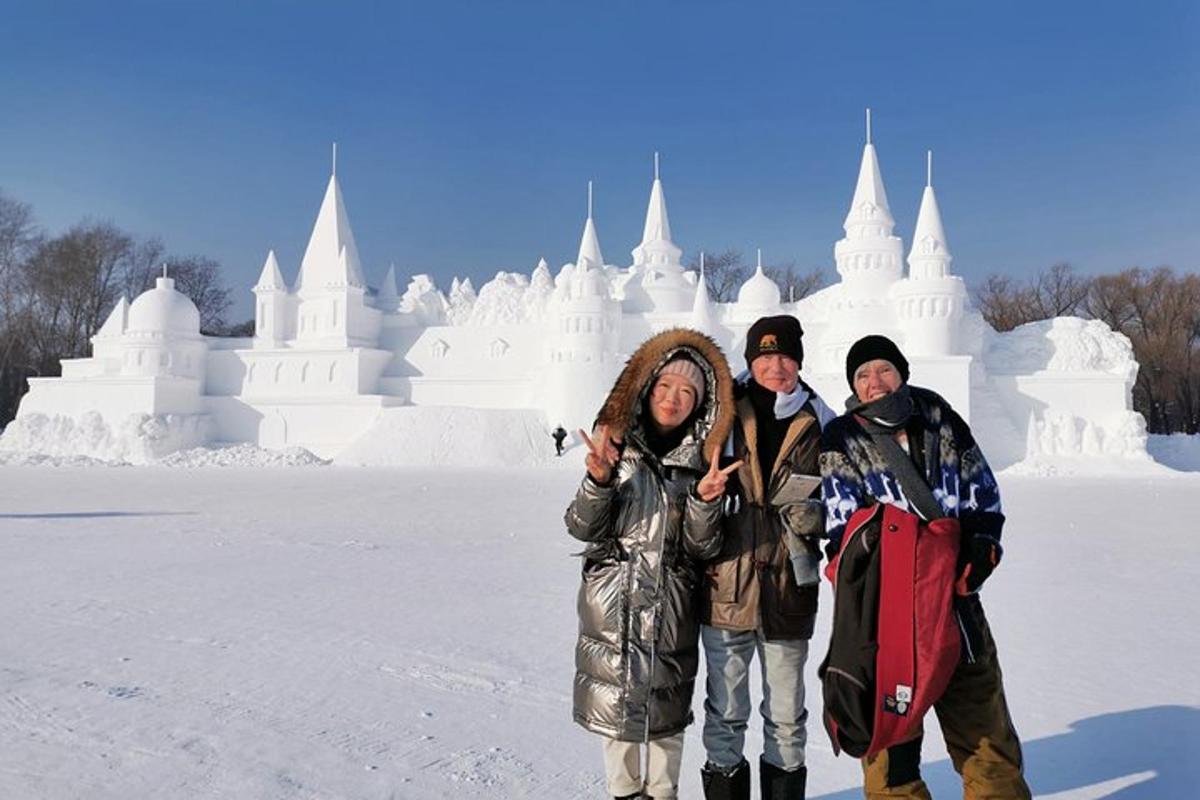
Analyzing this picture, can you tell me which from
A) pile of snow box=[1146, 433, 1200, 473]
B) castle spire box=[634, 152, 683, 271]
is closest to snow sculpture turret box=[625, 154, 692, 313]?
castle spire box=[634, 152, 683, 271]

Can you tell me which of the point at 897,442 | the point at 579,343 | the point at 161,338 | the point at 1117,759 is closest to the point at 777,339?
the point at 897,442

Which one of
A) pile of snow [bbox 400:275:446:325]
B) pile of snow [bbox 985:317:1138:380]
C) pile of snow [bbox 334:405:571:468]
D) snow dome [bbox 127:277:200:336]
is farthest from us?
pile of snow [bbox 400:275:446:325]

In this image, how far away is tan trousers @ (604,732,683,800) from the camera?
307cm

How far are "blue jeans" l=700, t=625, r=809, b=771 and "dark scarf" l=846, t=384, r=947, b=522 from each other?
27.8 inches

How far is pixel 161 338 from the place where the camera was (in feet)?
133

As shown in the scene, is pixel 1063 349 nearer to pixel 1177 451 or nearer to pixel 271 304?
pixel 1177 451

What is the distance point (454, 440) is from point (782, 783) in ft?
106

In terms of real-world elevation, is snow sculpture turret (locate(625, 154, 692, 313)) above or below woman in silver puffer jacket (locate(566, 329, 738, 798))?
above

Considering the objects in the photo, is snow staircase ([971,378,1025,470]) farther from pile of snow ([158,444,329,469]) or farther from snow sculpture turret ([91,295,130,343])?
snow sculpture turret ([91,295,130,343])

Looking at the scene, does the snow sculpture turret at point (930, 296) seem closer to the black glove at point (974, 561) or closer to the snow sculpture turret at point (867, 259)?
the snow sculpture turret at point (867, 259)

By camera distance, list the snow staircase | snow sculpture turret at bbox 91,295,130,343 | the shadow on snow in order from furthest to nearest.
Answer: snow sculpture turret at bbox 91,295,130,343, the snow staircase, the shadow on snow

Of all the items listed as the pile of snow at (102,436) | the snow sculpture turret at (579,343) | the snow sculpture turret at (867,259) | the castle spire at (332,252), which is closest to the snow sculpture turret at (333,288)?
the castle spire at (332,252)

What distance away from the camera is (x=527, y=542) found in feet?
34.4

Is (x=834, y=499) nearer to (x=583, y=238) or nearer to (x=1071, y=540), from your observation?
(x=1071, y=540)
